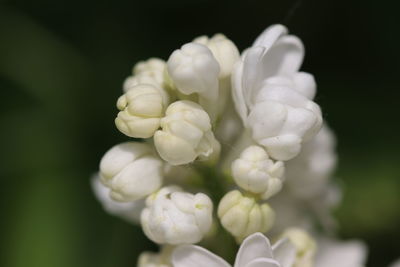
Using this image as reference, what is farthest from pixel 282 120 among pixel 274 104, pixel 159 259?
pixel 159 259

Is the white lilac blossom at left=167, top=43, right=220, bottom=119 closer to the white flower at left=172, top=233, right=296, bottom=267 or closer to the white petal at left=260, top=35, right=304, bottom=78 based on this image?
the white petal at left=260, top=35, right=304, bottom=78

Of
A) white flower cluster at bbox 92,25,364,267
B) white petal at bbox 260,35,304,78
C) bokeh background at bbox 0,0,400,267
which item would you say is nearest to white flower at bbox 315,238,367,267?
white flower cluster at bbox 92,25,364,267

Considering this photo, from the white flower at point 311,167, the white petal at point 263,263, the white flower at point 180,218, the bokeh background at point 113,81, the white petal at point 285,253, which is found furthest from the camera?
the bokeh background at point 113,81

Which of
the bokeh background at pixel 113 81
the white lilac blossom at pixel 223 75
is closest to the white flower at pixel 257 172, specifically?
the white lilac blossom at pixel 223 75

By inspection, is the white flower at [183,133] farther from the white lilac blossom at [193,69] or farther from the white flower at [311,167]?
the white flower at [311,167]

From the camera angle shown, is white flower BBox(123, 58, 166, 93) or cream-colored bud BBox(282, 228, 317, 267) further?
cream-colored bud BBox(282, 228, 317, 267)

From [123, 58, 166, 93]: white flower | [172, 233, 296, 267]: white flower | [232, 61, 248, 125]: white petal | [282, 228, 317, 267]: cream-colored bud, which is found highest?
[123, 58, 166, 93]: white flower
